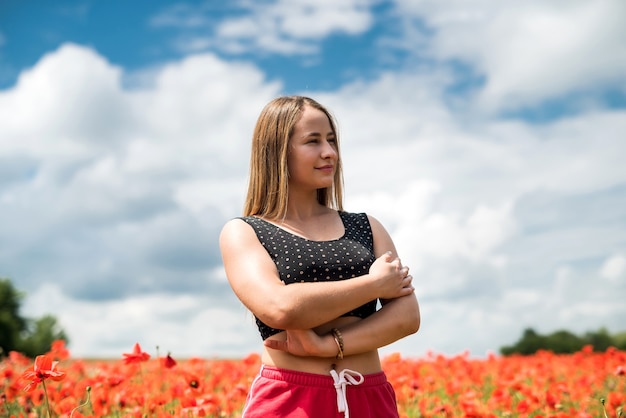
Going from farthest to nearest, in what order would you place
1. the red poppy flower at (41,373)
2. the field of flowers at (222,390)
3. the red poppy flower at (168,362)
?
the field of flowers at (222,390) → the red poppy flower at (168,362) → the red poppy flower at (41,373)

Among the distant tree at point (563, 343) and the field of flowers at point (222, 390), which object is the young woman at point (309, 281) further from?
the distant tree at point (563, 343)

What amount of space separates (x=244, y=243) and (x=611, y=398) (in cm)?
297

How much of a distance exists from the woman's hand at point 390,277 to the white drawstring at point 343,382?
32cm

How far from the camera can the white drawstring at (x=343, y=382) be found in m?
2.66

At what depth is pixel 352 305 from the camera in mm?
2615

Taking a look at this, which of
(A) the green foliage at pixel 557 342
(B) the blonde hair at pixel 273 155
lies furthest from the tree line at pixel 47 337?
(B) the blonde hair at pixel 273 155

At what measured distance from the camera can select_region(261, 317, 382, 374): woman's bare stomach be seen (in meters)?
2.74

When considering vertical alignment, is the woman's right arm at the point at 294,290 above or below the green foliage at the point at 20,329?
below

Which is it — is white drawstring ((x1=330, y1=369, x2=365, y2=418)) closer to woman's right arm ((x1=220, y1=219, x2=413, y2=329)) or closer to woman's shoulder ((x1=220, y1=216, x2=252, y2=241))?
woman's right arm ((x1=220, y1=219, x2=413, y2=329))

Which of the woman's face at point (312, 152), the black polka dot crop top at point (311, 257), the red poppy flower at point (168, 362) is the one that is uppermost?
the woman's face at point (312, 152)

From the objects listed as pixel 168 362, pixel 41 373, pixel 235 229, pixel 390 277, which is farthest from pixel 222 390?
pixel 390 277

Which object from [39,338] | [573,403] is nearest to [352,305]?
[573,403]

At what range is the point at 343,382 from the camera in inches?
106

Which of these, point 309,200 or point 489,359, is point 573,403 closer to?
point 489,359
